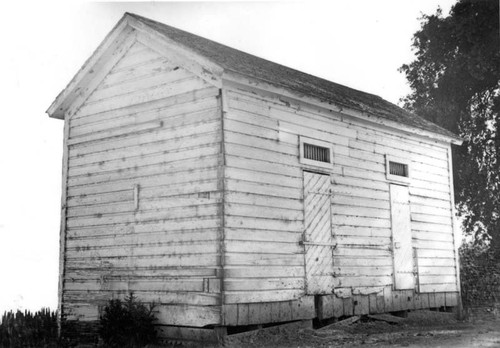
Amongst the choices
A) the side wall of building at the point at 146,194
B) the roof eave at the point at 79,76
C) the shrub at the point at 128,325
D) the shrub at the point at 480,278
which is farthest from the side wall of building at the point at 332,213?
the shrub at the point at 480,278

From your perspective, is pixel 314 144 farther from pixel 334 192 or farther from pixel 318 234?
pixel 318 234

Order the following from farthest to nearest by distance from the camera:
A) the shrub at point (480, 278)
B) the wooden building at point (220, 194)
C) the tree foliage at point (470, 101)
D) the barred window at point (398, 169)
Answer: the tree foliage at point (470, 101), the shrub at point (480, 278), the barred window at point (398, 169), the wooden building at point (220, 194)

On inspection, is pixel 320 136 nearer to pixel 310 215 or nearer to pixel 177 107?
pixel 310 215

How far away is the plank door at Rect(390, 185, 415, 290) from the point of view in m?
15.6

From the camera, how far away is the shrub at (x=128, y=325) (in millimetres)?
11609

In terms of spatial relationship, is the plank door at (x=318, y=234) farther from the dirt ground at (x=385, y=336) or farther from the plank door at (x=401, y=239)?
the plank door at (x=401, y=239)

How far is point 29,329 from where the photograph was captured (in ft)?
43.6

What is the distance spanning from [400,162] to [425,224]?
6.28 feet

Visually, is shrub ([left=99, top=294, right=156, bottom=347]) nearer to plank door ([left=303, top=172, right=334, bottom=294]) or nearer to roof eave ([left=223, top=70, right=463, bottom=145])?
plank door ([left=303, top=172, right=334, bottom=294])

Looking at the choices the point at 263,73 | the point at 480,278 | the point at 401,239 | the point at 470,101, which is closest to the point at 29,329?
the point at 263,73

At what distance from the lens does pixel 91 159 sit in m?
14.0

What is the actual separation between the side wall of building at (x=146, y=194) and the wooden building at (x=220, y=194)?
3cm

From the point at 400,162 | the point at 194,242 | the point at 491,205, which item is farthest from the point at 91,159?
the point at 491,205

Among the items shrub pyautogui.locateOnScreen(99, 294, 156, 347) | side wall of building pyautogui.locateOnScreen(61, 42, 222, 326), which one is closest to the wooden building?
side wall of building pyautogui.locateOnScreen(61, 42, 222, 326)
